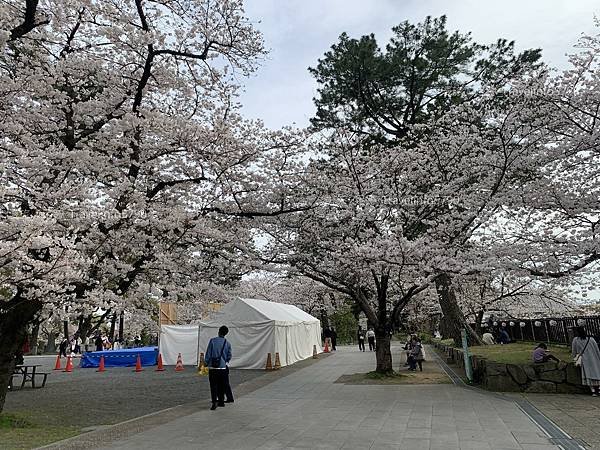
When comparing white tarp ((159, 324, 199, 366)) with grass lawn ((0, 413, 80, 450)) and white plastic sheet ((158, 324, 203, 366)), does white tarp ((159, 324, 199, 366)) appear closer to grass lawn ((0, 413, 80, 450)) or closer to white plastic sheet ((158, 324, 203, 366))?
white plastic sheet ((158, 324, 203, 366))

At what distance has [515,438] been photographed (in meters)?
5.93

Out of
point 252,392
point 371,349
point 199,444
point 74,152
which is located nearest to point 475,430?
point 199,444

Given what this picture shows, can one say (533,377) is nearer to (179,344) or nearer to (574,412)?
(574,412)

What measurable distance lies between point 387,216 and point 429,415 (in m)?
6.21

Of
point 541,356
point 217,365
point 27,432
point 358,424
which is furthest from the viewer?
point 541,356

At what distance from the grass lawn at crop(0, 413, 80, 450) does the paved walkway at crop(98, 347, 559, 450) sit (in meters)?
1.03

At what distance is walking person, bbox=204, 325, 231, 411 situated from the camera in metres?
8.95

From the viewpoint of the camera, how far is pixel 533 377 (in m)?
9.95

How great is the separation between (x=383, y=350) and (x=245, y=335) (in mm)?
7296

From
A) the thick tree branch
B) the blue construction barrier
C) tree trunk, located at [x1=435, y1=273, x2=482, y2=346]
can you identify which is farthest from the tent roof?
the thick tree branch

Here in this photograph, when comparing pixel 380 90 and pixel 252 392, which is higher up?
pixel 380 90

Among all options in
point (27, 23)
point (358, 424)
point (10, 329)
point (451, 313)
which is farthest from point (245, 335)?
point (27, 23)

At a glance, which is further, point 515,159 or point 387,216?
point 387,216

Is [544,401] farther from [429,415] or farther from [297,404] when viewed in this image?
[297,404]
